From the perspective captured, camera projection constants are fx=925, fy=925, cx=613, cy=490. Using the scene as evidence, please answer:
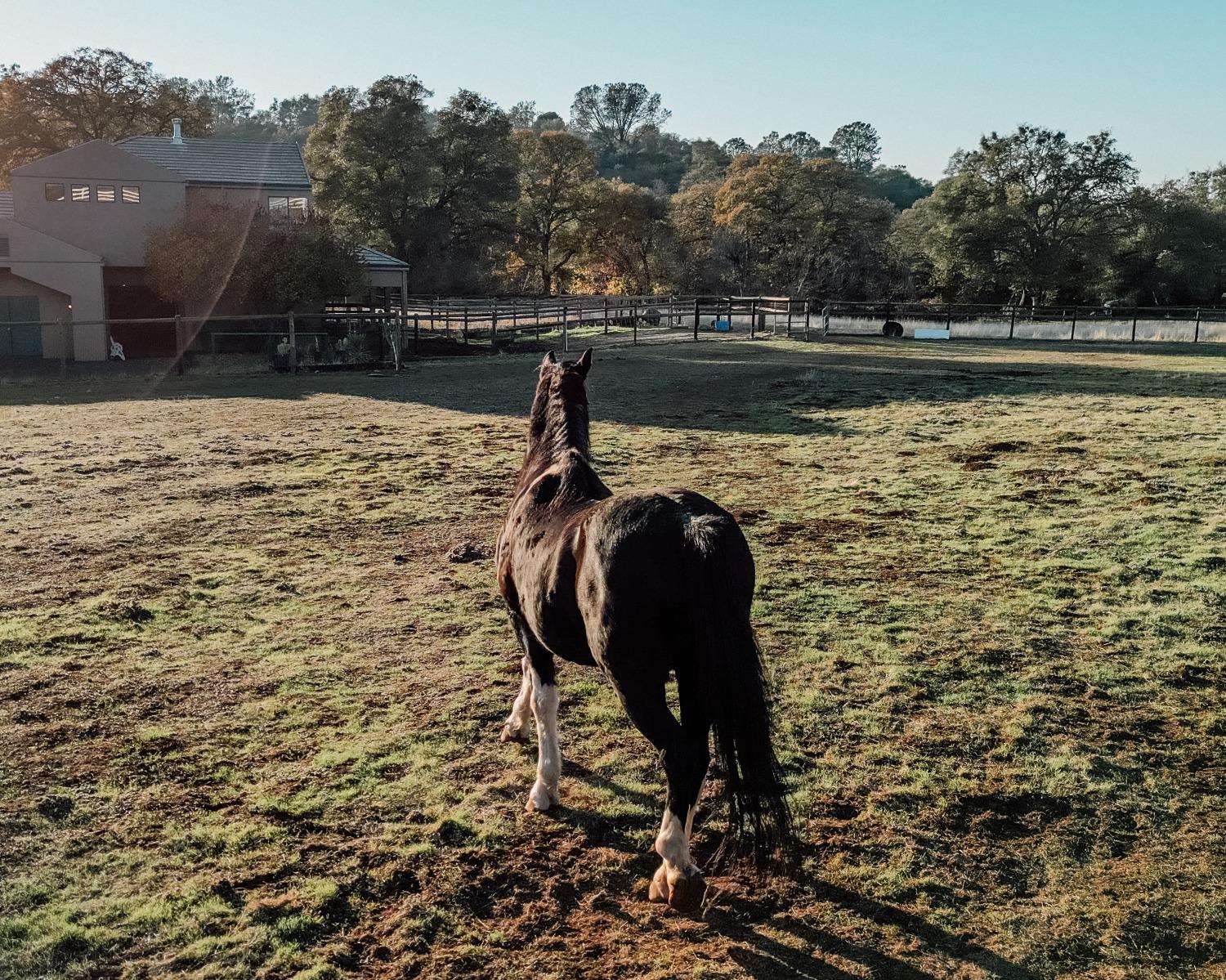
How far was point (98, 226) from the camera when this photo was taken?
991 inches

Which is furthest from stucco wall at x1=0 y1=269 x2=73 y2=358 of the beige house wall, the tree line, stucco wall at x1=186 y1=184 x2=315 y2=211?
the tree line

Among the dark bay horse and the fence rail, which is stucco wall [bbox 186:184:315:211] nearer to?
the fence rail

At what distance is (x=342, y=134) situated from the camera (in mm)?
42875

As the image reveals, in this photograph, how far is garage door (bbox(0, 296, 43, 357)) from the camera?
23594 millimetres

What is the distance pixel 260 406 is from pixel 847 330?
2251cm

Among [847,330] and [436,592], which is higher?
[847,330]

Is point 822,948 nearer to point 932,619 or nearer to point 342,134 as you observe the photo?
point 932,619

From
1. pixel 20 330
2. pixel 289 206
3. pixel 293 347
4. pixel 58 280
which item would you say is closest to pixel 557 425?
pixel 293 347

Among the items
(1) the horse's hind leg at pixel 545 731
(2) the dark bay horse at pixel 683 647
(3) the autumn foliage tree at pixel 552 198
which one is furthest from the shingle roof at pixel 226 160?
(2) the dark bay horse at pixel 683 647

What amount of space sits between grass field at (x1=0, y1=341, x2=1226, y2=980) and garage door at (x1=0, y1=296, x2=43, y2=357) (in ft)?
55.2

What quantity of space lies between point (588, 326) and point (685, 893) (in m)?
32.7

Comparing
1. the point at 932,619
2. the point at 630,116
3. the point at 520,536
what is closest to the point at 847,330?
the point at 932,619

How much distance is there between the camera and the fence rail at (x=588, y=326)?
22250 mm

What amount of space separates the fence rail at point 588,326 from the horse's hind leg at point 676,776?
19.3 metres
